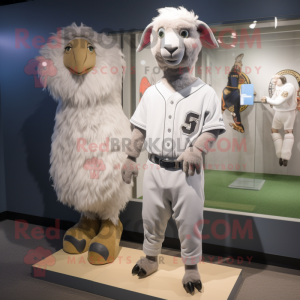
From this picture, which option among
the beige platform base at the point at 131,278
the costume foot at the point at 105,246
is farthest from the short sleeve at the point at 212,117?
the costume foot at the point at 105,246

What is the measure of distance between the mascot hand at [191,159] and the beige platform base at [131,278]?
0.77 meters

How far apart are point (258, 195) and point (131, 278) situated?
120 centimetres

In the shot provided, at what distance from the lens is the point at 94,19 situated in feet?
9.39

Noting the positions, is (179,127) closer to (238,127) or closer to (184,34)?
(184,34)

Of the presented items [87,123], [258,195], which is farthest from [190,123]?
[258,195]

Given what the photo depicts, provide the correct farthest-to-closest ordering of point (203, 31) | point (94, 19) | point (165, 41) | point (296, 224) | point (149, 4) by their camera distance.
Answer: point (94, 19) → point (149, 4) → point (296, 224) → point (203, 31) → point (165, 41)

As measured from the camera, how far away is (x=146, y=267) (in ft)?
7.12

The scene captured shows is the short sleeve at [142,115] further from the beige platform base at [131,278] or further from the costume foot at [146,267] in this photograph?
the beige platform base at [131,278]

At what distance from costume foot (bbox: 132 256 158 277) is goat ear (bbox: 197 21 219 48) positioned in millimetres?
1449

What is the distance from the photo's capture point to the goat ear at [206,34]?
1911 millimetres

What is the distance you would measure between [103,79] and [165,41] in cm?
65

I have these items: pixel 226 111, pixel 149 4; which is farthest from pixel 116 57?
pixel 226 111

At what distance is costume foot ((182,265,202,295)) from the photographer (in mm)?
1982

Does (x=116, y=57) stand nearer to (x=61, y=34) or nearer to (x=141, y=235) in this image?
(x=61, y=34)
